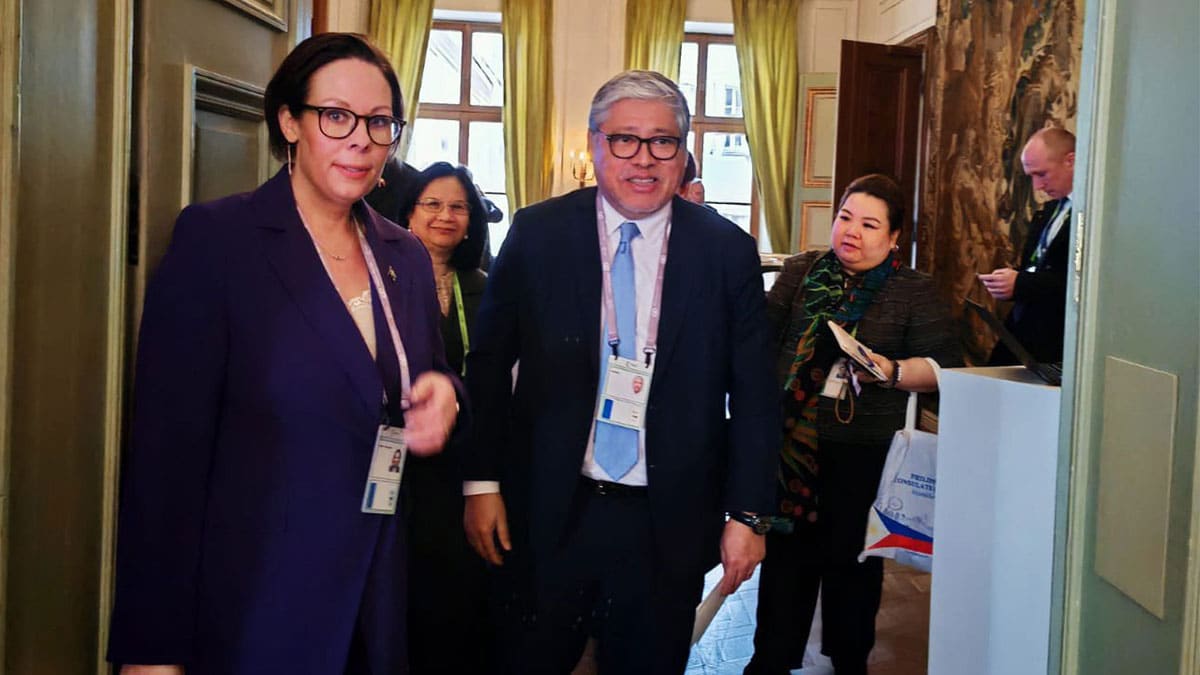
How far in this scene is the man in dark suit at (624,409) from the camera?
6.80 feet

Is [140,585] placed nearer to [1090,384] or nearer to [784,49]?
[1090,384]

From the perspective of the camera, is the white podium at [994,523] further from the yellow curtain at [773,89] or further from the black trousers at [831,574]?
the yellow curtain at [773,89]

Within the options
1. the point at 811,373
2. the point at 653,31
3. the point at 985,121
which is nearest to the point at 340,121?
the point at 811,373

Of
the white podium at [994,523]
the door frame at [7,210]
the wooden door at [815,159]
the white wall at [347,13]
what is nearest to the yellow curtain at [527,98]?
the white wall at [347,13]

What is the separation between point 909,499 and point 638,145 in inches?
57.5

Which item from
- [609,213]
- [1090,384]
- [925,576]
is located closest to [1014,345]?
[1090,384]

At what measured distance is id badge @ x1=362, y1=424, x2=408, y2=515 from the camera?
1529 mm

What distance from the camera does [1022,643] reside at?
2281 millimetres

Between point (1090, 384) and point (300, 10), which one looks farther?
point (300, 10)

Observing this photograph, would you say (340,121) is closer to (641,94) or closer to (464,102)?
(641,94)

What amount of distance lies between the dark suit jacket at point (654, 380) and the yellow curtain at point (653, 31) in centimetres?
879

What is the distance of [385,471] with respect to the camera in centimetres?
154

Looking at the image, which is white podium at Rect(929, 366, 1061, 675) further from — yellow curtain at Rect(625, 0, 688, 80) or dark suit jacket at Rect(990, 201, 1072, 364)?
yellow curtain at Rect(625, 0, 688, 80)

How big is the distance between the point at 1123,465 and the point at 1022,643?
869 millimetres
